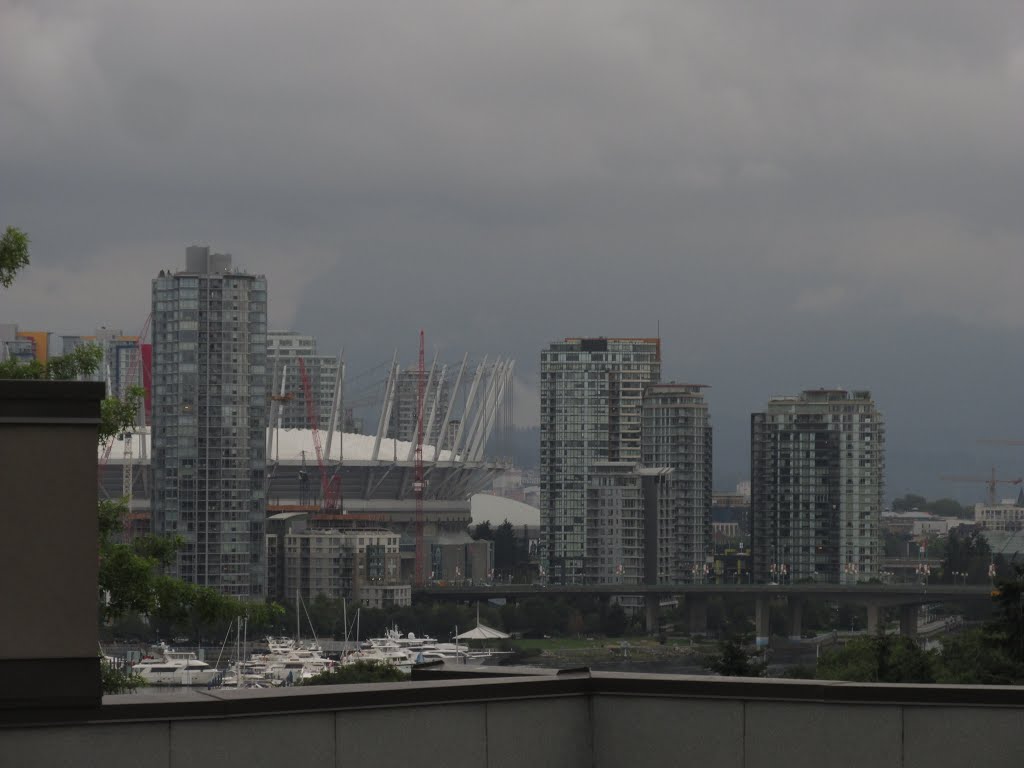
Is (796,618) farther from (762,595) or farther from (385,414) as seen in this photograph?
(385,414)

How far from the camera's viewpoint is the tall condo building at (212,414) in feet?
400

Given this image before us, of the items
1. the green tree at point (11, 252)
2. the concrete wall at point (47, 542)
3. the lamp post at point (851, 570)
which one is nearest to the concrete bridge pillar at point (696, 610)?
the lamp post at point (851, 570)

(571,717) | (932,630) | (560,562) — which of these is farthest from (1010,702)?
(560,562)

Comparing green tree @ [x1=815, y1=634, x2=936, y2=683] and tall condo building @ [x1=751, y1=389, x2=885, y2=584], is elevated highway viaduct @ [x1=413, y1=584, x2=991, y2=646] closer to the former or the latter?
tall condo building @ [x1=751, y1=389, x2=885, y2=584]

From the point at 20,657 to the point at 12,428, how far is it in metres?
0.64

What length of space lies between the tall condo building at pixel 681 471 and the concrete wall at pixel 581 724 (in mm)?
147926

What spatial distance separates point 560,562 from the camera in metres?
162

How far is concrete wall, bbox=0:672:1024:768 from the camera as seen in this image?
5141mm

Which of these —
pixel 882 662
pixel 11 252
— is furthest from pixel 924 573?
pixel 11 252

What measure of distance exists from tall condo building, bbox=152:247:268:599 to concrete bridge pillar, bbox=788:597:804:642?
125 feet

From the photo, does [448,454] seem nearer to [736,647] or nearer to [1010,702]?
[736,647]

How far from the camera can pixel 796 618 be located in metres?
125

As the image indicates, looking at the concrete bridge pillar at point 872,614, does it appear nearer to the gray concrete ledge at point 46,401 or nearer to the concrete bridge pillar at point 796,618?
the concrete bridge pillar at point 796,618

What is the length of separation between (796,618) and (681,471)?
142 ft
